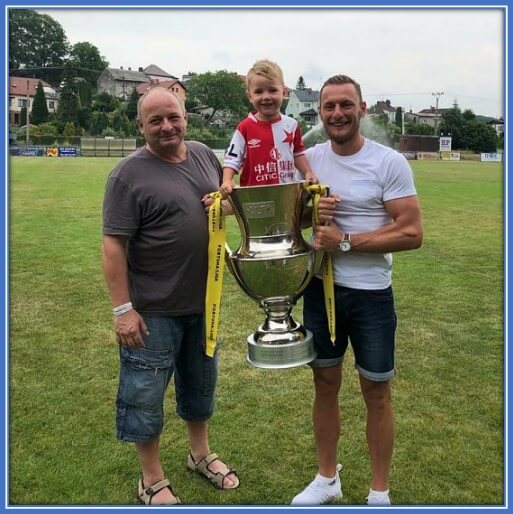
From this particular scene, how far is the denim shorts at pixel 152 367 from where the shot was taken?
2789 mm

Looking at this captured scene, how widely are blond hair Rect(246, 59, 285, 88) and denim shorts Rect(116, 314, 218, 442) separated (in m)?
1.30

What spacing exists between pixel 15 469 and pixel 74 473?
1.17 ft

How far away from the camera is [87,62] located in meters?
69.9

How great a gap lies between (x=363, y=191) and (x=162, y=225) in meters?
0.92

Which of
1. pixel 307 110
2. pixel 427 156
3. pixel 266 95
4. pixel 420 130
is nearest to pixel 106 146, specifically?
pixel 427 156

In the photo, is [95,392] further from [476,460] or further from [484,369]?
[484,369]

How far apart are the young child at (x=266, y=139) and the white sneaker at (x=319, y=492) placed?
1.61 meters

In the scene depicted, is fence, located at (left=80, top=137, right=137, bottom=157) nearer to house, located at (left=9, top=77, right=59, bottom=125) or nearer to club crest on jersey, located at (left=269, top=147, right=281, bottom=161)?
house, located at (left=9, top=77, right=59, bottom=125)

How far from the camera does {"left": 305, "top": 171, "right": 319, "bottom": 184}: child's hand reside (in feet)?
8.39

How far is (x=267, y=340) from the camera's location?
8.81 ft

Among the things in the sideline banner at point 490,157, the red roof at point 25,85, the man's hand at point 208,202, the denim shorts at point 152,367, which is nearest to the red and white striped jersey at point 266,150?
the man's hand at point 208,202

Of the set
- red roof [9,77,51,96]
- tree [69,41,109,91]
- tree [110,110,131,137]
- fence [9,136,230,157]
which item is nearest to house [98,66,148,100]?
tree [69,41,109,91]

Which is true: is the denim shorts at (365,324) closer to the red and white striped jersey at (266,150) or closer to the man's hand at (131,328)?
the red and white striped jersey at (266,150)

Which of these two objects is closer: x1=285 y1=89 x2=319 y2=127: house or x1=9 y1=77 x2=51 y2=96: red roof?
x1=285 y1=89 x2=319 y2=127: house
